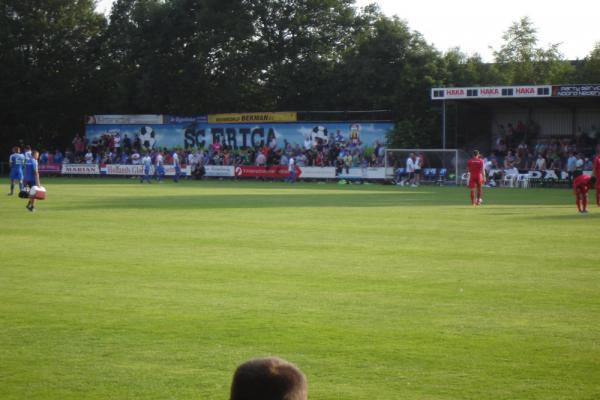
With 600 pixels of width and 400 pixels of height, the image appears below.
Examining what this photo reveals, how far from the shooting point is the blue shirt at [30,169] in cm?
2917

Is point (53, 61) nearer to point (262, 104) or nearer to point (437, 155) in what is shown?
point (262, 104)

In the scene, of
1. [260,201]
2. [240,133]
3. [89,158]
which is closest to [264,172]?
[240,133]

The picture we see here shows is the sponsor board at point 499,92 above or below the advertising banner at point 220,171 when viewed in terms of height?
above

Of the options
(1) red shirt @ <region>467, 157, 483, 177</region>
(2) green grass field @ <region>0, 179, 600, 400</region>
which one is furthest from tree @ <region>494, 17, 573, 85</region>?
(2) green grass field @ <region>0, 179, 600, 400</region>

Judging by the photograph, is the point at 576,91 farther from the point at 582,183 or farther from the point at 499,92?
the point at 582,183

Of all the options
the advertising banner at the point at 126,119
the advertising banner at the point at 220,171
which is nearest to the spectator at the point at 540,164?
the advertising banner at the point at 220,171

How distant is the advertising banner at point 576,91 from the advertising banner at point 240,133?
11.6 m

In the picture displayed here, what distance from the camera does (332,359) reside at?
27.5 ft

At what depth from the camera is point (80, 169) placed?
63375 mm

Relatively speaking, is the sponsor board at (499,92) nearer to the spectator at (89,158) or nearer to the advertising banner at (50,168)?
the spectator at (89,158)

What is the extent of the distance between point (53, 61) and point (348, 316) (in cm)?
6810

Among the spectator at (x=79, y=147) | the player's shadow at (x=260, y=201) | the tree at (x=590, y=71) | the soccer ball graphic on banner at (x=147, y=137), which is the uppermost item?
the tree at (x=590, y=71)

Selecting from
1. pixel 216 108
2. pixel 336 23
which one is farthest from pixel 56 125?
Answer: pixel 336 23

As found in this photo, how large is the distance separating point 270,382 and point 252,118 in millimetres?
56868
